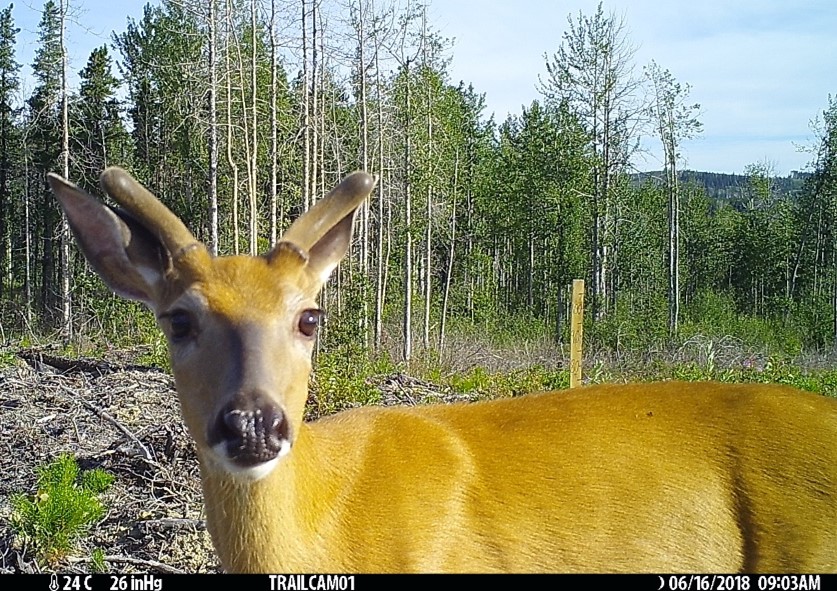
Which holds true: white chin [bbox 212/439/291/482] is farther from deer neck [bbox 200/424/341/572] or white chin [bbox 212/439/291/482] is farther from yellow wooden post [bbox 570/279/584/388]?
yellow wooden post [bbox 570/279/584/388]

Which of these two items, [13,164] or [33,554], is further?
[13,164]

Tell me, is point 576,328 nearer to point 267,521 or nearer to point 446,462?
point 446,462

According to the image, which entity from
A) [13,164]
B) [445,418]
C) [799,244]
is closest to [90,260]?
[445,418]

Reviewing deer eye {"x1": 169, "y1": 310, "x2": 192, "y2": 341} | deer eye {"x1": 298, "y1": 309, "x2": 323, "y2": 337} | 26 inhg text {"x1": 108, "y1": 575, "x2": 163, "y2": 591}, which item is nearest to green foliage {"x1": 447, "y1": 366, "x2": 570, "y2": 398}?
26 inhg text {"x1": 108, "y1": 575, "x2": 163, "y2": 591}

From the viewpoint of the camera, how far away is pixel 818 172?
156 feet

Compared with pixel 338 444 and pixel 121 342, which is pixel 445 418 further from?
pixel 121 342

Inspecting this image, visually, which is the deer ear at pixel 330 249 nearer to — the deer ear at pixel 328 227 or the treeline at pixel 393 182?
the deer ear at pixel 328 227

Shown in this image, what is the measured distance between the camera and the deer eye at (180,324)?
3457 millimetres

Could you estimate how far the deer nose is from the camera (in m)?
3.01

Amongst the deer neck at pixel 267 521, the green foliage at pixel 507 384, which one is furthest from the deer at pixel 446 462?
the green foliage at pixel 507 384

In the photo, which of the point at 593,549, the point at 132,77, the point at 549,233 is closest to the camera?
the point at 593,549

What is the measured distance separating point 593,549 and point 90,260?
9.28ft

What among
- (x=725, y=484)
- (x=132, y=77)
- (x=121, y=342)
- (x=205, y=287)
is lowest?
(x=121, y=342)

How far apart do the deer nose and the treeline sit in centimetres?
1502
